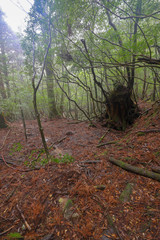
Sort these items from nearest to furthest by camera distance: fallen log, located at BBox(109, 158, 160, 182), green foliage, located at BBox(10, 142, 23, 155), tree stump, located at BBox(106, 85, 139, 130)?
fallen log, located at BBox(109, 158, 160, 182) < green foliage, located at BBox(10, 142, 23, 155) < tree stump, located at BBox(106, 85, 139, 130)

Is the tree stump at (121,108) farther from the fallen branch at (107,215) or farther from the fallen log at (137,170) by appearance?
the fallen branch at (107,215)

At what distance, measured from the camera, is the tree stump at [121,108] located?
6875mm

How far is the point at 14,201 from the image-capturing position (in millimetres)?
2324

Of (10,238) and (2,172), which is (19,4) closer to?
(2,172)

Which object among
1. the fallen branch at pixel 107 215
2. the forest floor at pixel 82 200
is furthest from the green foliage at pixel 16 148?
the fallen branch at pixel 107 215

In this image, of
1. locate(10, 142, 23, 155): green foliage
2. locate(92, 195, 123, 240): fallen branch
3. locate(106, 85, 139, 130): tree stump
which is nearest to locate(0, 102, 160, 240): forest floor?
locate(92, 195, 123, 240): fallen branch

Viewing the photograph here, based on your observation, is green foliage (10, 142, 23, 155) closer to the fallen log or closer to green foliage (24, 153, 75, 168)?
green foliage (24, 153, 75, 168)

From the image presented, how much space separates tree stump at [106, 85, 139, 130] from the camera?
6875mm

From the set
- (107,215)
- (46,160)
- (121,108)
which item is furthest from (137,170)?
(121,108)

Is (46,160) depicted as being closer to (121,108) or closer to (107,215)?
(107,215)

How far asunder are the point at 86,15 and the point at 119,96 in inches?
196

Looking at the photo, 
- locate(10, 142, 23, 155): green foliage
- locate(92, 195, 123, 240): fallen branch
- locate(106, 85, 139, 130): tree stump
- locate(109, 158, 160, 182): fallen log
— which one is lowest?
locate(10, 142, 23, 155): green foliage

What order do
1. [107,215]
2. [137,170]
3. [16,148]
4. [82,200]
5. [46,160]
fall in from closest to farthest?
[107,215]
[82,200]
[137,170]
[46,160]
[16,148]

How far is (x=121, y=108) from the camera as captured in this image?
7.06 m
